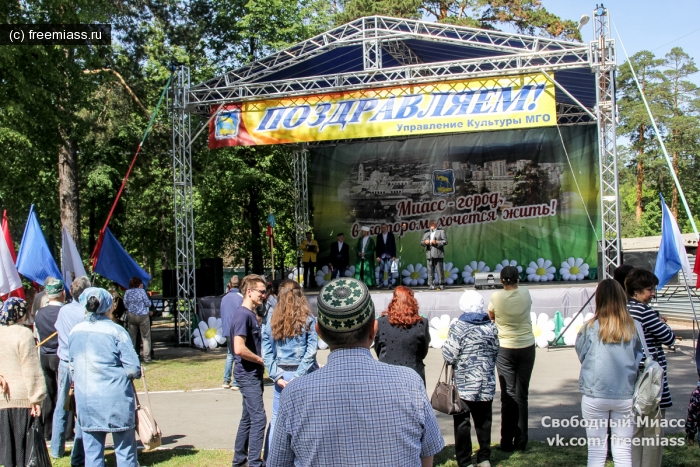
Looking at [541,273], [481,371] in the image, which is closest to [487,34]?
[541,273]

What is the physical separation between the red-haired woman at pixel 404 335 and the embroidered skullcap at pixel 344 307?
326 cm

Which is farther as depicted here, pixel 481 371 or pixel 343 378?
pixel 481 371

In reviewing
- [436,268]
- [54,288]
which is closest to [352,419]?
[54,288]

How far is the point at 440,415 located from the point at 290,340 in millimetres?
3733

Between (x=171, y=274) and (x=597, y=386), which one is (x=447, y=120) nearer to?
(x=171, y=274)

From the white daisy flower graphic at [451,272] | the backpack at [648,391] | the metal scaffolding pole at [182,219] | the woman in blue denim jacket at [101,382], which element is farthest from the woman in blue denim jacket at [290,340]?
the white daisy flower graphic at [451,272]

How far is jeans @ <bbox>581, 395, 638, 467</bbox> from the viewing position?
14.8 feet

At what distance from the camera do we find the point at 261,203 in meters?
25.5

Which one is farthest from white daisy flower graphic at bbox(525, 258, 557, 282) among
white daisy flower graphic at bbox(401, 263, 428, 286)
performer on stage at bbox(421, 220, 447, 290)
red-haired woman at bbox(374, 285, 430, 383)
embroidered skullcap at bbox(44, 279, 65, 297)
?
embroidered skullcap at bbox(44, 279, 65, 297)

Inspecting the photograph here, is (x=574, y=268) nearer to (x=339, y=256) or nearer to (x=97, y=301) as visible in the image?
(x=339, y=256)

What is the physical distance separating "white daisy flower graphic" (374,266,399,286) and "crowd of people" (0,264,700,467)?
12866 millimetres

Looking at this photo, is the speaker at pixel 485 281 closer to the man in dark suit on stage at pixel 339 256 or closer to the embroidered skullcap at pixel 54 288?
the man in dark suit on stage at pixel 339 256

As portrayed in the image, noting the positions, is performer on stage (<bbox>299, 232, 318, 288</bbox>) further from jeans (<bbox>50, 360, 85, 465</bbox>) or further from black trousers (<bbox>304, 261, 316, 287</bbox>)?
jeans (<bbox>50, 360, 85, 465</bbox>)

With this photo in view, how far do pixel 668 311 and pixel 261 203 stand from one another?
14209 millimetres
